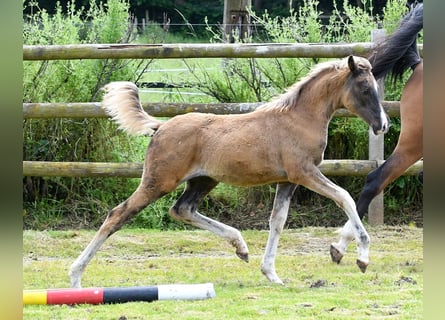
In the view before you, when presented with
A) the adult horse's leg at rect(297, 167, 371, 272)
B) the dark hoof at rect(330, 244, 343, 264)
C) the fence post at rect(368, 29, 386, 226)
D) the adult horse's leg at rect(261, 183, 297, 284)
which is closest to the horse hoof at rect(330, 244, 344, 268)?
the dark hoof at rect(330, 244, 343, 264)

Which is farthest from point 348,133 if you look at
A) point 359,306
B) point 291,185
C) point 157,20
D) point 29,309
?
point 157,20

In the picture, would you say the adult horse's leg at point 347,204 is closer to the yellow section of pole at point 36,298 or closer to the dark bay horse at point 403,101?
the dark bay horse at point 403,101

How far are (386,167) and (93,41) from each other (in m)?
3.90

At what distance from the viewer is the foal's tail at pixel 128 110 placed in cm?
524

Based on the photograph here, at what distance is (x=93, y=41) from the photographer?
8.25 metres

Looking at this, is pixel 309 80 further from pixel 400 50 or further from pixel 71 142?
pixel 71 142

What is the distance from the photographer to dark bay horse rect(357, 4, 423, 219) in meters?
5.57

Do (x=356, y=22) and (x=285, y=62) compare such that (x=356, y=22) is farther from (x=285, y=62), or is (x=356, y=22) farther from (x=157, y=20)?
(x=157, y=20)

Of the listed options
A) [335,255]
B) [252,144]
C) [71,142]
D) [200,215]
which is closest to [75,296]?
[200,215]

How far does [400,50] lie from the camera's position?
19.0 ft

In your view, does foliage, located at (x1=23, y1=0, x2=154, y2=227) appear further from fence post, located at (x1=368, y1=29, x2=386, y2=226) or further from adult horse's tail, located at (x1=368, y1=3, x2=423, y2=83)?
adult horse's tail, located at (x1=368, y1=3, x2=423, y2=83)

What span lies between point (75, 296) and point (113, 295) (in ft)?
0.71

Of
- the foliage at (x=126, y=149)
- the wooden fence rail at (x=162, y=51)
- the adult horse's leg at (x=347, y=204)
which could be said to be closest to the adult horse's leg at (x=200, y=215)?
the adult horse's leg at (x=347, y=204)

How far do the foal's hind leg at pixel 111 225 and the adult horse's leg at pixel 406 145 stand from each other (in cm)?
168
